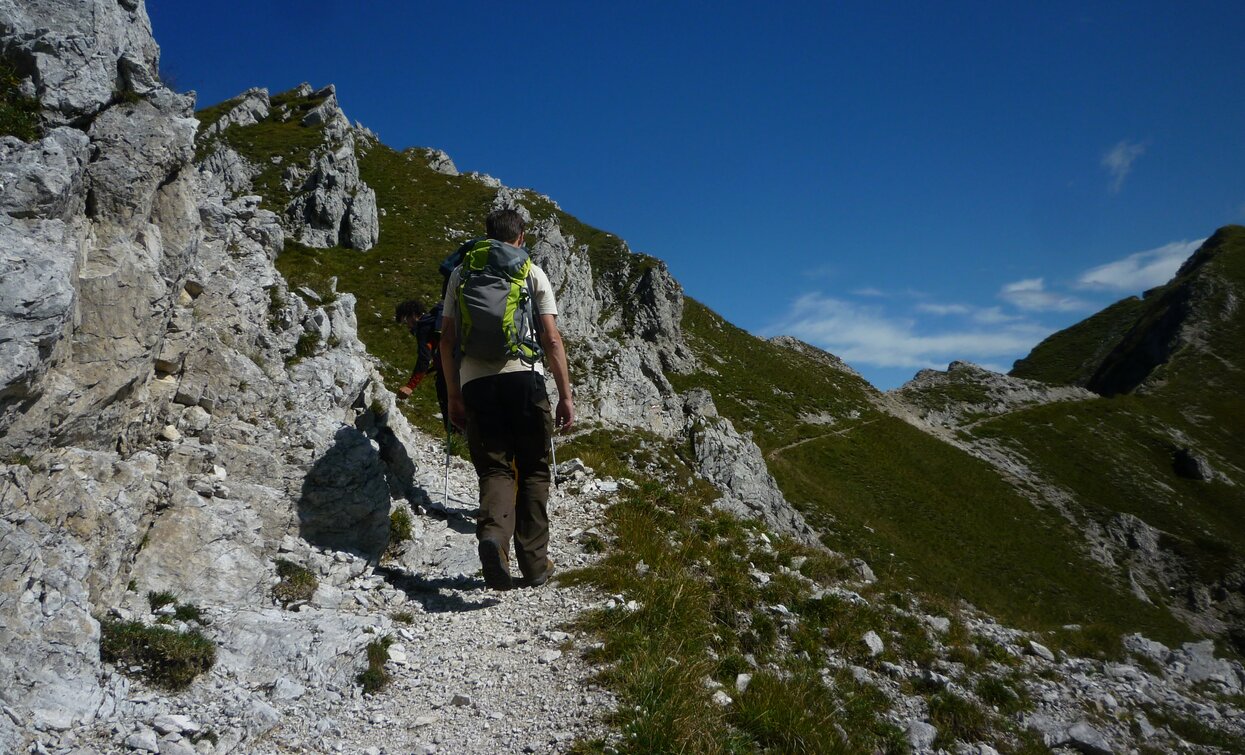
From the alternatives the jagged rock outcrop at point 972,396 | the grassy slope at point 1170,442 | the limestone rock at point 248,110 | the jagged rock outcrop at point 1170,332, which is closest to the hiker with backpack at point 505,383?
the limestone rock at point 248,110

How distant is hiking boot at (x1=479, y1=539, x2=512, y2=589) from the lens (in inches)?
258

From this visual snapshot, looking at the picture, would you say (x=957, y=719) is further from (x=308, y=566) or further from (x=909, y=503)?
(x=909, y=503)

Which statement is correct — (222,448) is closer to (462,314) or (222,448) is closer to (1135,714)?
(462,314)

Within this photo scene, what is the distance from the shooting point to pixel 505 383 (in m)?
6.73

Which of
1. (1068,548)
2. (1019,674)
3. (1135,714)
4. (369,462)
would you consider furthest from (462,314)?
(1068,548)

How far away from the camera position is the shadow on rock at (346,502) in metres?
7.84

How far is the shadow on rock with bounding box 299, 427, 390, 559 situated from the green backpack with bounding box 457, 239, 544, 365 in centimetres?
294

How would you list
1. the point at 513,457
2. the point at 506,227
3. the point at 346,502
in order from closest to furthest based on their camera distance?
the point at 506,227, the point at 513,457, the point at 346,502

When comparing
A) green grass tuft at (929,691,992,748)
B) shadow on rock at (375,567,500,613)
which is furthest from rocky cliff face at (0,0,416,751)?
green grass tuft at (929,691,992,748)

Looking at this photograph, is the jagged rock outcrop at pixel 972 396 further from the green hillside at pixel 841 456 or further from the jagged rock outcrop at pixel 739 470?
the jagged rock outcrop at pixel 739 470

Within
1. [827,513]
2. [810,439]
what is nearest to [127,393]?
[827,513]

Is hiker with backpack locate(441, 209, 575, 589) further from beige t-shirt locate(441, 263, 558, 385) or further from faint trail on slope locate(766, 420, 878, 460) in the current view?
faint trail on slope locate(766, 420, 878, 460)

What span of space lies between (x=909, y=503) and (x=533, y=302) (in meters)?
61.8

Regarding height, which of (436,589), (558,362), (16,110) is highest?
(16,110)
